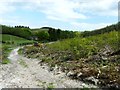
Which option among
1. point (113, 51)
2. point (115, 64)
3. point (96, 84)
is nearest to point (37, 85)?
point (96, 84)

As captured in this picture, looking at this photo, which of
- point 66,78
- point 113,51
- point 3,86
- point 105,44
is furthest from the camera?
point 105,44

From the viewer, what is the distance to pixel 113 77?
79.1 feet

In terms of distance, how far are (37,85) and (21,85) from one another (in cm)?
123

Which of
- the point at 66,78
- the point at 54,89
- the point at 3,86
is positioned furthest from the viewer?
the point at 66,78

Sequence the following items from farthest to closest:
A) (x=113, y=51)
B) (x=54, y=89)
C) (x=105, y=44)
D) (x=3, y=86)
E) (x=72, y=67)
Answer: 1. (x=105, y=44)
2. (x=113, y=51)
3. (x=72, y=67)
4. (x=3, y=86)
5. (x=54, y=89)

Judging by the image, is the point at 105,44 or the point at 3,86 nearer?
the point at 3,86

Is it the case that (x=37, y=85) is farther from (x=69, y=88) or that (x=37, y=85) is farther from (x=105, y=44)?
(x=105, y=44)

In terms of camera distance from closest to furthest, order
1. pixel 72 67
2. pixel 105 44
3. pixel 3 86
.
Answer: pixel 3 86 < pixel 72 67 < pixel 105 44

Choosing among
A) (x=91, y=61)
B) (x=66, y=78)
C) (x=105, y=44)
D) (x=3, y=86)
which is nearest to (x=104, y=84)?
(x=66, y=78)

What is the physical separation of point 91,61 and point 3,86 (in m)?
12.5

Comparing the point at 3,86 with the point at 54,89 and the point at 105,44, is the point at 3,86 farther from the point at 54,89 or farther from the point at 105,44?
the point at 105,44

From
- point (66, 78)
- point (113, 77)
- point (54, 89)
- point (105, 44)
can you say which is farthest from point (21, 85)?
point (105, 44)

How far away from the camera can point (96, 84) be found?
2383 centimetres

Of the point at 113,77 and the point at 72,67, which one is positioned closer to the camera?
the point at 113,77
